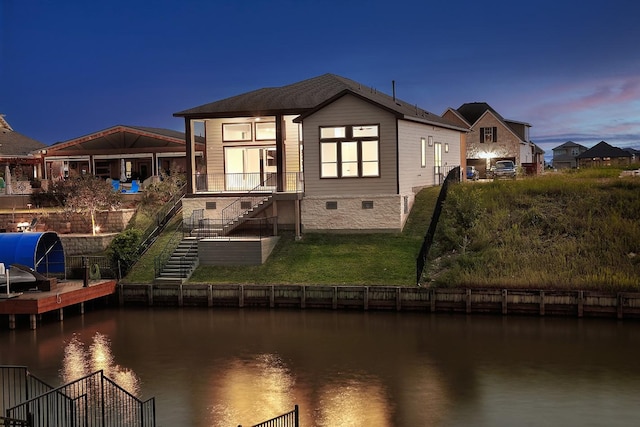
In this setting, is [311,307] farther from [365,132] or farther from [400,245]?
[365,132]

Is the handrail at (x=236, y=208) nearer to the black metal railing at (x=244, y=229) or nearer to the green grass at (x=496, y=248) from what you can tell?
the black metal railing at (x=244, y=229)

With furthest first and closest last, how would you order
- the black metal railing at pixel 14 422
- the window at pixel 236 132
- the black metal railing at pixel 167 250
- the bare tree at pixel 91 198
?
1. the window at pixel 236 132
2. the bare tree at pixel 91 198
3. the black metal railing at pixel 167 250
4. the black metal railing at pixel 14 422

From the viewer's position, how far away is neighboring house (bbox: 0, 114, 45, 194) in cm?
5284

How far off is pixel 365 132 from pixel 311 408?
20.8 metres

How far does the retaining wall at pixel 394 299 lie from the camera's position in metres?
26.3

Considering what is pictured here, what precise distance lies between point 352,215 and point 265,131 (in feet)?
26.0

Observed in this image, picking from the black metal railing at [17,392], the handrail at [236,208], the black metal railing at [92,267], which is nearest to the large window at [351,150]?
the handrail at [236,208]

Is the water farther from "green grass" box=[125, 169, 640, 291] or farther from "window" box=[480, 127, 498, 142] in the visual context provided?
"window" box=[480, 127, 498, 142]

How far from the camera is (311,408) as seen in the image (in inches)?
656

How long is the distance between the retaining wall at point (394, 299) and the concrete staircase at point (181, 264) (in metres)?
0.90

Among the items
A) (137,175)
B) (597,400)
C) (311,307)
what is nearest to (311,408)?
(597,400)

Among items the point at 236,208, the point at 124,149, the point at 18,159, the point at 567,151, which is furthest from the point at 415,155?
the point at 567,151

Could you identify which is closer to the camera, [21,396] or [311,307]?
[21,396]

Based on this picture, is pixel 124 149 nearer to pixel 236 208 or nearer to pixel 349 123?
pixel 236 208
